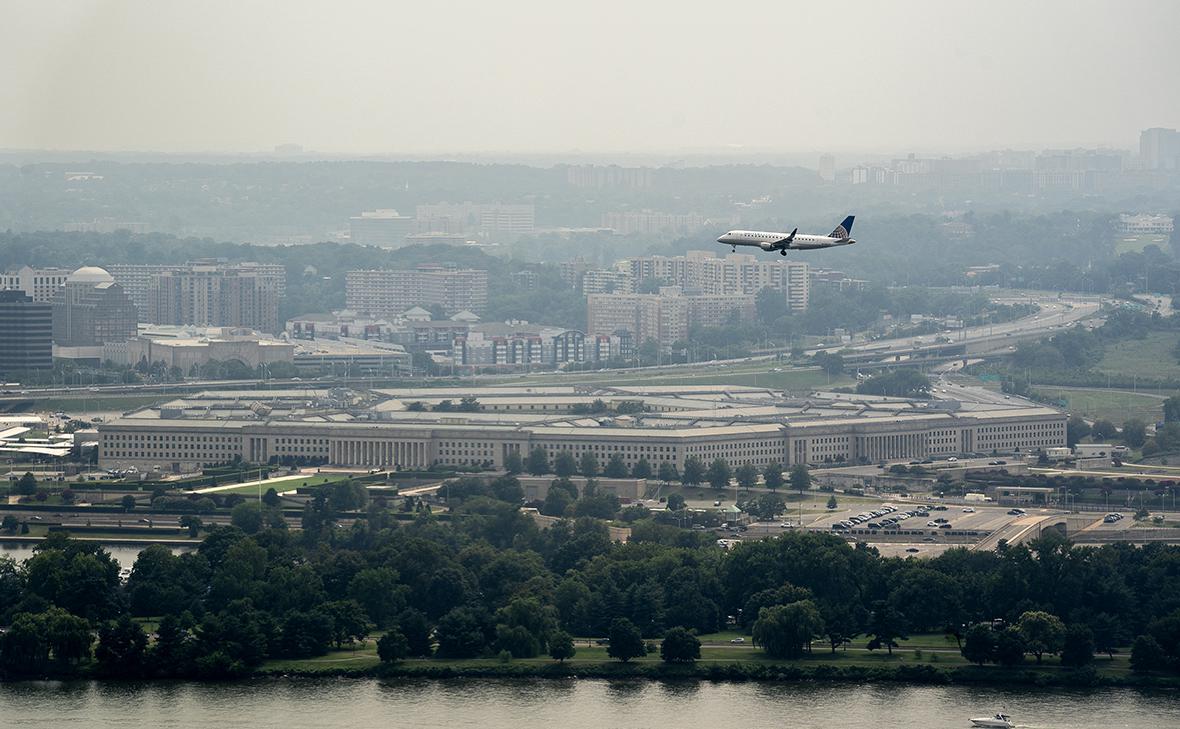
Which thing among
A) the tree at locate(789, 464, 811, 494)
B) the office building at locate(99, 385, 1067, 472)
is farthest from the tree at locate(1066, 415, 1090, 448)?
the tree at locate(789, 464, 811, 494)

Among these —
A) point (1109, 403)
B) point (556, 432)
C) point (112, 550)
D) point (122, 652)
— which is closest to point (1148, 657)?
point (122, 652)

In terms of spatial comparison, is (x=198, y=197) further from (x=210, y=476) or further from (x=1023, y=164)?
(x=210, y=476)

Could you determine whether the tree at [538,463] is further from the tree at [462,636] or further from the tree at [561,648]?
the tree at [561,648]

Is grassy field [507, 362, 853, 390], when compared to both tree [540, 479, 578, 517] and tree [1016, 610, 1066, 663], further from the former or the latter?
tree [1016, 610, 1066, 663]

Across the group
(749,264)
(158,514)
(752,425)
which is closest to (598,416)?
(752,425)

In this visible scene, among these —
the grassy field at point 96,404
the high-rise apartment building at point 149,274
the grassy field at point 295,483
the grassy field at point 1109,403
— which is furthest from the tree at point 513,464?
the high-rise apartment building at point 149,274

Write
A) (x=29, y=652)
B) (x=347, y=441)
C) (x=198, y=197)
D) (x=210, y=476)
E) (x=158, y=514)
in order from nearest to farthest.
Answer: (x=29, y=652) < (x=158, y=514) < (x=210, y=476) < (x=347, y=441) < (x=198, y=197)
